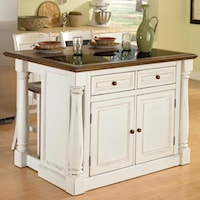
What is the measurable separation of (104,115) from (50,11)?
3.23 meters

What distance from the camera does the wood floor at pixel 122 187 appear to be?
3.92 m

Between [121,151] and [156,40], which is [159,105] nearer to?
[121,151]

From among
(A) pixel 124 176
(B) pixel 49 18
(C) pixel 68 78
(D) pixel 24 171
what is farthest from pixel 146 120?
(B) pixel 49 18

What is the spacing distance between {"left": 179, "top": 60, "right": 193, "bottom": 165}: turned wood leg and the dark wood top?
0.32 ft

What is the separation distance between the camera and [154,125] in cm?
437

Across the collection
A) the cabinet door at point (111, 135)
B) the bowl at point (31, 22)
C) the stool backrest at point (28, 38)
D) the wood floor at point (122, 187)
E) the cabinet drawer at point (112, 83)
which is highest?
the bowl at point (31, 22)

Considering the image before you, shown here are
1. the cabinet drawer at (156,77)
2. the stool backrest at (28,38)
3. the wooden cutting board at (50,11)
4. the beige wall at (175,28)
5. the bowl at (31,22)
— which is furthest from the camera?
the beige wall at (175,28)

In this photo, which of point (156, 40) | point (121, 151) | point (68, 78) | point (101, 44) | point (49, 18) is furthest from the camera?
point (156, 40)

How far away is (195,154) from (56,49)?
61.9 inches

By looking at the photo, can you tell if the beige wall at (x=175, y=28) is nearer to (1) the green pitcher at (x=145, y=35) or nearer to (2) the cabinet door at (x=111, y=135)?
(1) the green pitcher at (x=145, y=35)

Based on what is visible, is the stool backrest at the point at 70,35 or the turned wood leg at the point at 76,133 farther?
the stool backrest at the point at 70,35

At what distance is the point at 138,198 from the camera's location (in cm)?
390

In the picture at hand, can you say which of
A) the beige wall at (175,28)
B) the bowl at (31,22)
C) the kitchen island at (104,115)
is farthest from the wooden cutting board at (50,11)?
the kitchen island at (104,115)

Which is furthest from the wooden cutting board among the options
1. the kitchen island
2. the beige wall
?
the kitchen island
